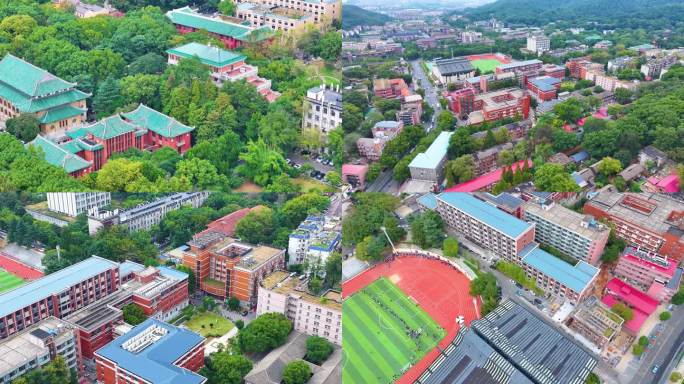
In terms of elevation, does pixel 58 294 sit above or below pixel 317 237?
below

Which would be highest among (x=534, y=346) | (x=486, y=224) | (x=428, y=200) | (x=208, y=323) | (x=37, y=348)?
(x=428, y=200)

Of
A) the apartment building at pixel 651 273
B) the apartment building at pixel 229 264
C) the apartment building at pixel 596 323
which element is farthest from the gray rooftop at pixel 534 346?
the apartment building at pixel 229 264

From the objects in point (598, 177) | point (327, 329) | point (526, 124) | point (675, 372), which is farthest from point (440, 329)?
point (526, 124)

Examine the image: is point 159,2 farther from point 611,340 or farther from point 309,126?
point 611,340

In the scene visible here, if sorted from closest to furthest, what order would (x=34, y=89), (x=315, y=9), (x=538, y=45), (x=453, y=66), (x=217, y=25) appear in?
(x=34, y=89)
(x=217, y=25)
(x=315, y=9)
(x=453, y=66)
(x=538, y=45)

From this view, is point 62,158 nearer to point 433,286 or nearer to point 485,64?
point 433,286

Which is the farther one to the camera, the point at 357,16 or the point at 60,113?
the point at 357,16

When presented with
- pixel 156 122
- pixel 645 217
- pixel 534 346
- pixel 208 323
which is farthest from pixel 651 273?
pixel 156 122
